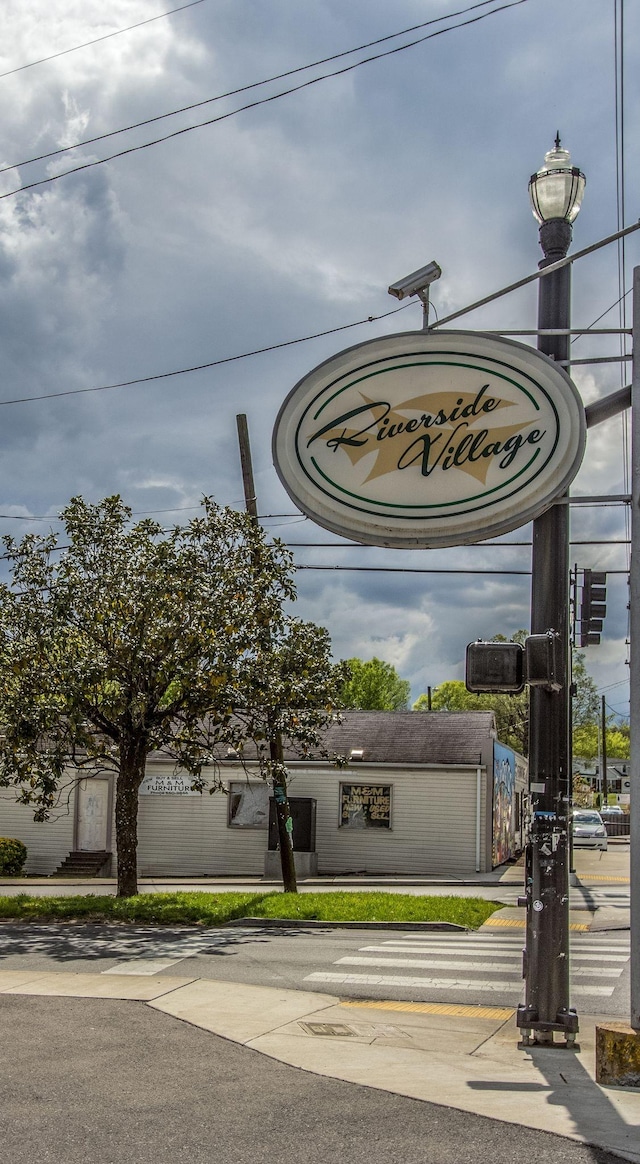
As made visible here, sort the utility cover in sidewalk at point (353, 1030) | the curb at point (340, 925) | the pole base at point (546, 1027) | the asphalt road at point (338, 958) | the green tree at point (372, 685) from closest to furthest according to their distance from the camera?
the pole base at point (546, 1027)
the utility cover in sidewalk at point (353, 1030)
the asphalt road at point (338, 958)
the curb at point (340, 925)
the green tree at point (372, 685)

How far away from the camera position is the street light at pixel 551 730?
7797 millimetres

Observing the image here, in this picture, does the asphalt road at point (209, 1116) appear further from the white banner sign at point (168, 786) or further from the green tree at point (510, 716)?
the green tree at point (510, 716)

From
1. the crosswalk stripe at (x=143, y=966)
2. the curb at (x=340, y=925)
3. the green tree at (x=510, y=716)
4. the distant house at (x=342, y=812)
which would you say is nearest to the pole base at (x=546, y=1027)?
the crosswalk stripe at (x=143, y=966)

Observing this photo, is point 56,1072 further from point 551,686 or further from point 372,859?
point 372,859

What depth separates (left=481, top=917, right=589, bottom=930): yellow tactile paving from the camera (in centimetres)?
1649

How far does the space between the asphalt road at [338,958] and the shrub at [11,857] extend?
13.9 metres

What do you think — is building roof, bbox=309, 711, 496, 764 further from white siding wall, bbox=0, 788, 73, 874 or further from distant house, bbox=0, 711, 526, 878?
white siding wall, bbox=0, 788, 73, 874

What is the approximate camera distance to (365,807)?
92.8ft

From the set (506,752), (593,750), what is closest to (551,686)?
(506,752)

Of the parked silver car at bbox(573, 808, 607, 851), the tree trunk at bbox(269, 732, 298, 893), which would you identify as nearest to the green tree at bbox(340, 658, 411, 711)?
the parked silver car at bbox(573, 808, 607, 851)

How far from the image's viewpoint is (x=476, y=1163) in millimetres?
5012

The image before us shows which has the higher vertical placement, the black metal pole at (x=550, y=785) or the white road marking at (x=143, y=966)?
the black metal pole at (x=550, y=785)

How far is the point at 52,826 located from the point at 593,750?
75.6 m

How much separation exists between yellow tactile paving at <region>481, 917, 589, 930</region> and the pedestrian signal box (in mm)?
9531
